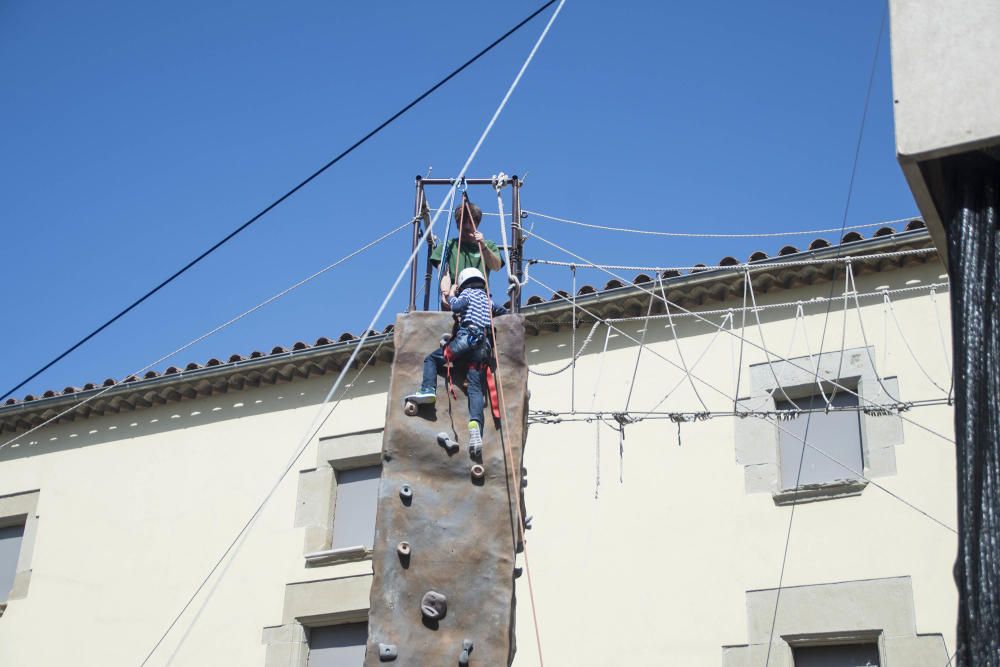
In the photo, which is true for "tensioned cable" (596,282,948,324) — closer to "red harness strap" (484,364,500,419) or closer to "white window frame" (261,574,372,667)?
"white window frame" (261,574,372,667)

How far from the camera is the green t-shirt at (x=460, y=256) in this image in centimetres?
917

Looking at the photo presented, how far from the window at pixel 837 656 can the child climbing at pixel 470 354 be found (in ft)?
14.5

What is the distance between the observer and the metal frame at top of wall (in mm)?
8969

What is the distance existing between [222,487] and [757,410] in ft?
19.0

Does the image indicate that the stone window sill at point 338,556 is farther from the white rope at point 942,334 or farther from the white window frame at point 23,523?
the white rope at point 942,334

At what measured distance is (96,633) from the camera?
47.1 feet

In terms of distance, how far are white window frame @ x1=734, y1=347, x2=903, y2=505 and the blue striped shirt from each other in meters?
3.85

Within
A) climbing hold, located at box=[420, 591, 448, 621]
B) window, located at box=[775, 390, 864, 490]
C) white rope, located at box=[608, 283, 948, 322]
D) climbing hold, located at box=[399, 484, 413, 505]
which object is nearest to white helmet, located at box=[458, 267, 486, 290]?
climbing hold, located at box=[399, 484, 413, 505]

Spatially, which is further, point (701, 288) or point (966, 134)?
point (701, 288)

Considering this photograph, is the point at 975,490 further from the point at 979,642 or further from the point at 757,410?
the point at 757,410

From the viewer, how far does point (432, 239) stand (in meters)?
9.45

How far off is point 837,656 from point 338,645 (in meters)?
4.77

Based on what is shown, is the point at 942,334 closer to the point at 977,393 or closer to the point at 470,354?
the point at 470,354

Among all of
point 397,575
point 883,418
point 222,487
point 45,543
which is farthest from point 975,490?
point 45,543
